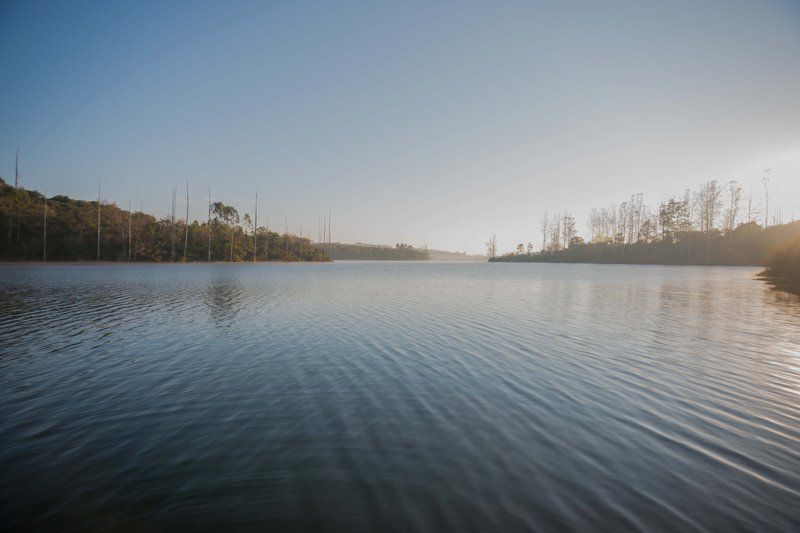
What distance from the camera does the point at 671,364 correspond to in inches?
394

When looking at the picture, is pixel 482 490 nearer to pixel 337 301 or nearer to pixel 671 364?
pixel 671 364

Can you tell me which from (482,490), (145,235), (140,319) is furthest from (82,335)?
(145,235)

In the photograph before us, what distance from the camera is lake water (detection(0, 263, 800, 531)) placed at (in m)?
4.08

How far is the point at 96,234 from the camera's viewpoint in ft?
254

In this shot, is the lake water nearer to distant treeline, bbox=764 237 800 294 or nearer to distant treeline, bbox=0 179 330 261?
distant treeline, bbox=764 237 800 294

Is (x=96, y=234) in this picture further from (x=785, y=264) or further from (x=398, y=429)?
(x=785, y=264)

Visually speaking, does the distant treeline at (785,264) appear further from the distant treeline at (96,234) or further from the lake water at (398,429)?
the distant treeline at (96,234)

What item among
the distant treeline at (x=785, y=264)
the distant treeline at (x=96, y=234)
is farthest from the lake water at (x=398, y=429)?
the distant treeline at (x=96, y=234)

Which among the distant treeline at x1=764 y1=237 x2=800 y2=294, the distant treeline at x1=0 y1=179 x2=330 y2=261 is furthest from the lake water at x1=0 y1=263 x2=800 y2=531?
the distant treeline at x1=0 y1=179 x2=330 y2=261

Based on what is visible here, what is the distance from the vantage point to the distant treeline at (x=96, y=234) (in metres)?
68.8

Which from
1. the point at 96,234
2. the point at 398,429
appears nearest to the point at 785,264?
the point at 398,429

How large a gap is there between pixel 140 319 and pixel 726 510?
2014cm

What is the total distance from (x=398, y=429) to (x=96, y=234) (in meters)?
100

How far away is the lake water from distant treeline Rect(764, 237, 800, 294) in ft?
118
